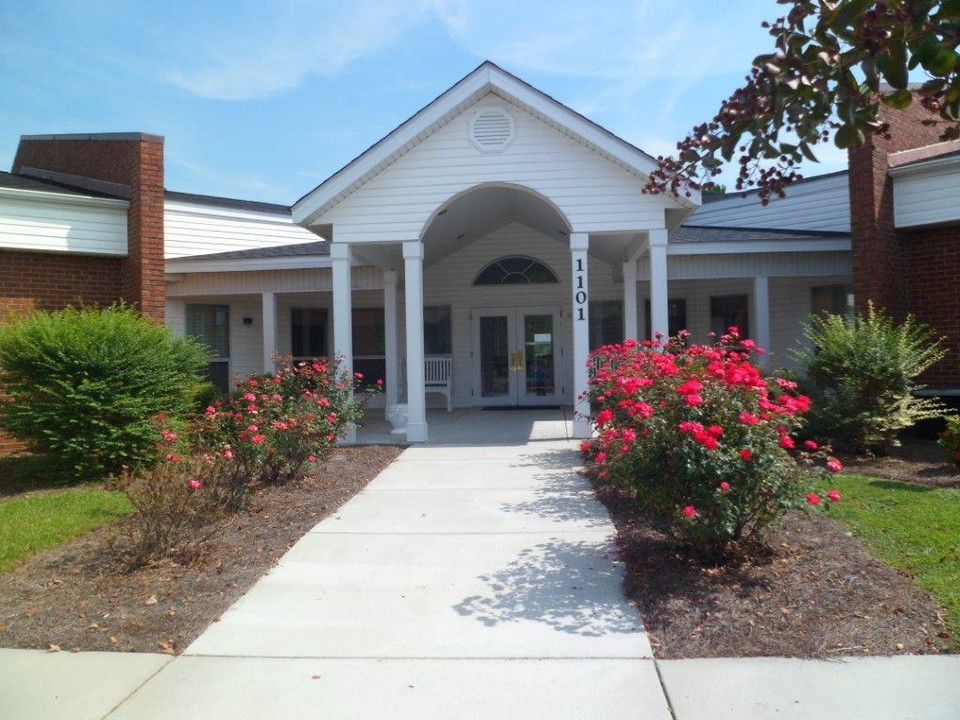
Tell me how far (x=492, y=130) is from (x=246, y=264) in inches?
218

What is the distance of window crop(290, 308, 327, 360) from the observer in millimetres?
16359

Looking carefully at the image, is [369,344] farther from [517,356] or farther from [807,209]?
[807,209]

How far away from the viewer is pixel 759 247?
1227 centimetres

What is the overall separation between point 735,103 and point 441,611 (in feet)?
11.2

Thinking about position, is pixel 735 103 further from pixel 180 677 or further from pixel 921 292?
pixel 921 292

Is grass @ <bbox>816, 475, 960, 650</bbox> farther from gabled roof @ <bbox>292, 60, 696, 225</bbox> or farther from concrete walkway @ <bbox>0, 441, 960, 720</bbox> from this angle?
gabled roof @ <bbox>292, 60, 696, 225</bbox>

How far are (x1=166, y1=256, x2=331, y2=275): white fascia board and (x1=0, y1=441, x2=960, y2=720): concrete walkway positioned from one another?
8021 mm

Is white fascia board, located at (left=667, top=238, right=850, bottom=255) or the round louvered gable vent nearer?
the round louvered gable vent

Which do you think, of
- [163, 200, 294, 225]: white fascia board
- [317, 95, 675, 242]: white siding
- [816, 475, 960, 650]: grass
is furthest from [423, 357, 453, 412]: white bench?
[816, 475, 960, 650]: grass

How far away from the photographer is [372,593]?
4.95 m

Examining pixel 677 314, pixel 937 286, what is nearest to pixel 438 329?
pixel 677 314

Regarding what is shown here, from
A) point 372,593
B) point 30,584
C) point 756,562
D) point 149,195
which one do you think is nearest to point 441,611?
point 372,593

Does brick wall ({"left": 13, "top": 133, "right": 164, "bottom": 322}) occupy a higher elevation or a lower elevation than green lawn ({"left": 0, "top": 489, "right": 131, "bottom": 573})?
higher

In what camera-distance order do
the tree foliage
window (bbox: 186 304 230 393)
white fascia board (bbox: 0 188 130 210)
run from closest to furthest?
the tree foliage, white fascia board (bbox: 0 188 130 210), window (bbox: 186 304 230 393)
